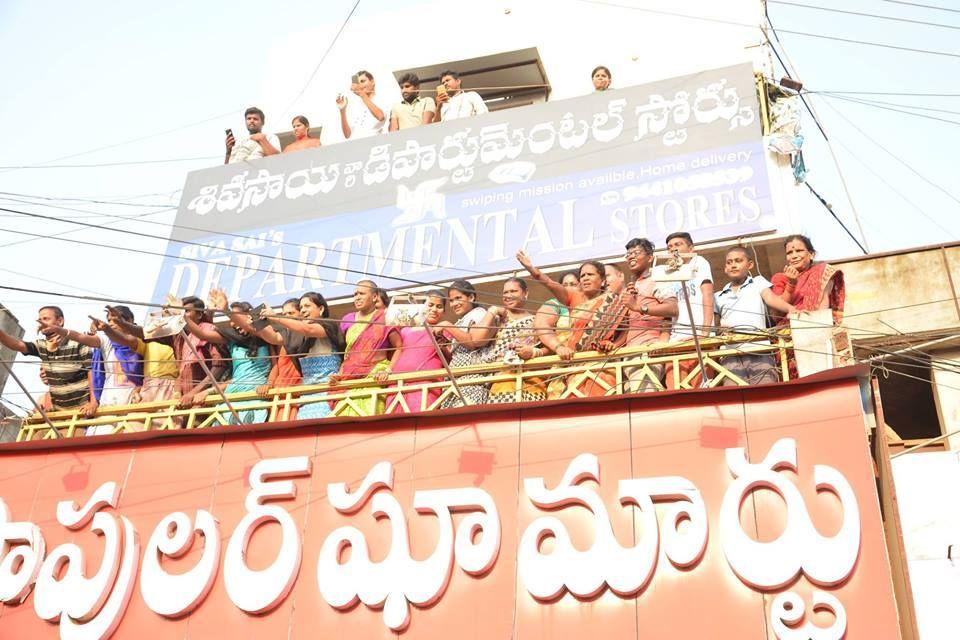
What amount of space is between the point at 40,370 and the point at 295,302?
→ 2.97 m

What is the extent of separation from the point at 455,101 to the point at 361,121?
147 cm

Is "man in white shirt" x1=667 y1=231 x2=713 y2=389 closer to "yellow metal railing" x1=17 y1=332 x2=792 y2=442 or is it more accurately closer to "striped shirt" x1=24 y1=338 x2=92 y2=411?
"yellow metal railing" x1=17 y1=332 x2=792 y2=442

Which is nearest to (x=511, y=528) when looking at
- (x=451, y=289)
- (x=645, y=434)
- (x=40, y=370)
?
(x=645, y=434)

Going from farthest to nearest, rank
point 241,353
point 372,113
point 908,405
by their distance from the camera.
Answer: point 372,113 → point 908,405 → point 241,353

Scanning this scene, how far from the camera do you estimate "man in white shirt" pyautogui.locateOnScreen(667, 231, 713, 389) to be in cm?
884

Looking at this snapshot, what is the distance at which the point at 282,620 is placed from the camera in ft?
28.1

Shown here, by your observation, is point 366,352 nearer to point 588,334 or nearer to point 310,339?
point 310,339

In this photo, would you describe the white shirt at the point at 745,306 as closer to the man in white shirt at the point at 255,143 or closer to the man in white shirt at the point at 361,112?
the man in white shirt at the point at 361,112

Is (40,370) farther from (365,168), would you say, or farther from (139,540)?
(365,168)

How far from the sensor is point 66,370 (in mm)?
11266

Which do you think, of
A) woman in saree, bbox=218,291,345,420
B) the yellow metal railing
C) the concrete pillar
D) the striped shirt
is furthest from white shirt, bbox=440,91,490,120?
the concrete pillar

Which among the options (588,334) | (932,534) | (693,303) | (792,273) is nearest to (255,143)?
(588,334)

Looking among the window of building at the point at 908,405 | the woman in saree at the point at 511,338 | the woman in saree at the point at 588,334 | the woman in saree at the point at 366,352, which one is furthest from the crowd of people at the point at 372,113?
the window of building at the point at 908,405

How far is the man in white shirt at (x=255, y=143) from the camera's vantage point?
49.1 feet
